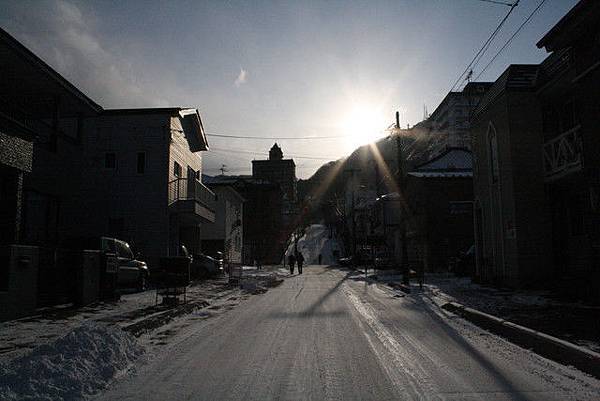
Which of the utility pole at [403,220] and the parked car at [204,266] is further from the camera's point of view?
the parked car at [204,266]

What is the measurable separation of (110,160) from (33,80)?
11443mm

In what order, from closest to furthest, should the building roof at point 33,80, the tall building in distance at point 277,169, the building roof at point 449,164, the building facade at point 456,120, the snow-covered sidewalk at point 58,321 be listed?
the snow-covered sidewalk at point 58,321 < the building roof at point 33,80 < the building roof at point 449,164 < the building facade at point 456,120 < the tall building in distance at point 277,169

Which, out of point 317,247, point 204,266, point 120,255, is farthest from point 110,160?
point 317,247

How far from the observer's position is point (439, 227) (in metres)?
36.2

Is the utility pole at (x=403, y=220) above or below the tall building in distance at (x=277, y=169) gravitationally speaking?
below

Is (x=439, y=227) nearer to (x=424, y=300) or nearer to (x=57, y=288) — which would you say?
(x=424, y=300)

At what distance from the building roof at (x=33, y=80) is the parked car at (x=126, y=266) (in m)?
4.94

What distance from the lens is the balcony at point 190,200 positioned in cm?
2592

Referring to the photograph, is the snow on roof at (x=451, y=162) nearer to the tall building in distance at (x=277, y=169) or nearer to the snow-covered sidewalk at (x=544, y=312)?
the snow-covered sidewalk at (x=544, y=312)

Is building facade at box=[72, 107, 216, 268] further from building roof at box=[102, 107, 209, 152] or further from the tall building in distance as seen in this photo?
the tall building in distance

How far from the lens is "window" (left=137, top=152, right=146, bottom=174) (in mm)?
25656

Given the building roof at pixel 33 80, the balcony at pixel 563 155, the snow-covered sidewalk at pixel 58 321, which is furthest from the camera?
the balcony at pixel 563 155

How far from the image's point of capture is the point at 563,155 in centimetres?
1605

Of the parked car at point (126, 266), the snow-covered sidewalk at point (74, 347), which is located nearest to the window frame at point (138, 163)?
the parked car at point (126, 266)
